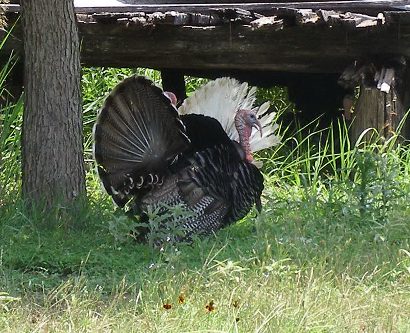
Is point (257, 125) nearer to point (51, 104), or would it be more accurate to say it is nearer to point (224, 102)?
point (224, 102)

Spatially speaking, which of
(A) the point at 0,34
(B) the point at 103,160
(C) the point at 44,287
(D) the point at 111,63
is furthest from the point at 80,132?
(D) the point at 111,63

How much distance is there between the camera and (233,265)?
15.4ft

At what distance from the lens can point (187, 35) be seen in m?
8.61

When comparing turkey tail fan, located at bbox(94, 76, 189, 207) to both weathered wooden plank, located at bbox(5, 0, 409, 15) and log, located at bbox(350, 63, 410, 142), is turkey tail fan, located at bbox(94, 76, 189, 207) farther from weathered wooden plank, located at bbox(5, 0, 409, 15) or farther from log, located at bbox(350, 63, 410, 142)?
weathered wooden plank, located at bbox(5, 0, 409, 15)

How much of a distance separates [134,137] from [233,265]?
5.91 ft

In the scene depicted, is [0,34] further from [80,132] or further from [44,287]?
[44,287]

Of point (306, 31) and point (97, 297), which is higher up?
point (306, 31)

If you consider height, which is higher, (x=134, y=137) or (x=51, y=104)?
(x=51, y=104)

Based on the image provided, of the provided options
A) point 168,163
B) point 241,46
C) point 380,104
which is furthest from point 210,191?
point 241,46

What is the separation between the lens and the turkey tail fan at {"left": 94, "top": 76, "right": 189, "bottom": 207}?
6.19m

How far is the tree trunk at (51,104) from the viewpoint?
20.6 feet

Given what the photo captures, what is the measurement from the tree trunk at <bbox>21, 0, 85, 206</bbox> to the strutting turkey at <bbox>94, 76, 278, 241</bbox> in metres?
0.31

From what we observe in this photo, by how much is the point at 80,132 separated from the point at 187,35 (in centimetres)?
241

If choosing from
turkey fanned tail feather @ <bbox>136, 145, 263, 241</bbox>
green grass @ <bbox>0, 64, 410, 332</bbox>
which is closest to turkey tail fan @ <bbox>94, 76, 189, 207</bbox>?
turkey fanned tail feather @ <bbox>136, 145, 263, 241</bbox>
